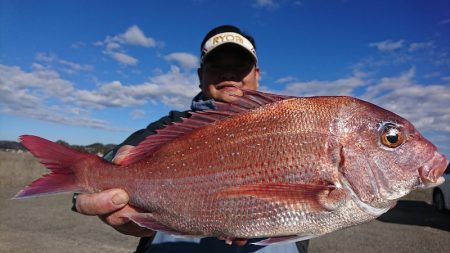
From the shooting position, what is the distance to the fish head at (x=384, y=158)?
6.49ft

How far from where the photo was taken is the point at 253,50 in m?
4.04

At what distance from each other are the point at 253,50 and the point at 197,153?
2.13 metres

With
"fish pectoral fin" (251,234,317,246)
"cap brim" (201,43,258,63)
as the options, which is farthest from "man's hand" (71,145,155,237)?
"cap brim" (201,43,258,63)

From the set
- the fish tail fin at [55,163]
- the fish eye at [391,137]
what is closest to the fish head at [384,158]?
the fish eye at [391,137]

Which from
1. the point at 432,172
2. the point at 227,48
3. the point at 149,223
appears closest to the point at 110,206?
the point at 149,223

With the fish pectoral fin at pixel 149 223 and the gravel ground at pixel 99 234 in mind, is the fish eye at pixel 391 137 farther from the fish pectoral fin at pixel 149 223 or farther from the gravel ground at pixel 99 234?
the gravel ground at pixel 99 234

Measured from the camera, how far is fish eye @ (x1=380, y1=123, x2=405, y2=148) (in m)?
2.06

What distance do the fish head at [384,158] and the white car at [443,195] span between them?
37.8 ft

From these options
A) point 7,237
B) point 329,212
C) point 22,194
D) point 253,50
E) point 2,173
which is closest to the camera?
point 329,212

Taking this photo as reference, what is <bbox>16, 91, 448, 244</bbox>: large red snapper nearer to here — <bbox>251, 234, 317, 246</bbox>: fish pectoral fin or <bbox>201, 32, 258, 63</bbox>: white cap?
<bbox>251, 234, 317, 246</bbox>: fish pectoral fin

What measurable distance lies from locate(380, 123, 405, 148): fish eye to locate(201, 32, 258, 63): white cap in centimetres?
208

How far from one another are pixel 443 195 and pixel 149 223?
12.9 metres

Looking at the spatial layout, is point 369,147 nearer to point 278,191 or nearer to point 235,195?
point 278,191

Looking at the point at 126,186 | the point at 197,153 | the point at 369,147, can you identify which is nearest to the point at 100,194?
the point at 126,186
